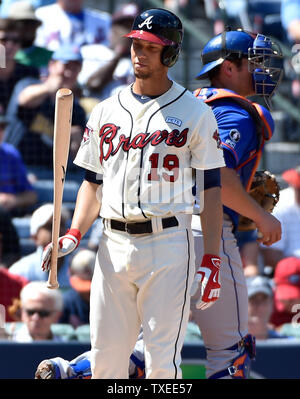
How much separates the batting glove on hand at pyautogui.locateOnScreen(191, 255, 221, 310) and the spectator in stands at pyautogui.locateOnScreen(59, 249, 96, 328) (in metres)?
2.79

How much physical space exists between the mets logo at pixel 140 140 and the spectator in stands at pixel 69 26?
4.27 meters

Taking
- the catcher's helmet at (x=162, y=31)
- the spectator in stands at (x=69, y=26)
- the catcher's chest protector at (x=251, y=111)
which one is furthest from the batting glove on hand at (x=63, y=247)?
the spectator in stands at (x=69, y=26)

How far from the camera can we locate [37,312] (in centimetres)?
605

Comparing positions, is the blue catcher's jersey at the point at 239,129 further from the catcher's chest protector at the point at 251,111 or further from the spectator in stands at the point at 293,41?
the spectator in stands at the point at 293,41

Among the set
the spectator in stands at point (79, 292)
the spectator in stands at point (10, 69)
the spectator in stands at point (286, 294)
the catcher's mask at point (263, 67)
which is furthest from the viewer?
the spectator in stands at point (10, 69)

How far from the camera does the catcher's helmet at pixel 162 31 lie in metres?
3.63

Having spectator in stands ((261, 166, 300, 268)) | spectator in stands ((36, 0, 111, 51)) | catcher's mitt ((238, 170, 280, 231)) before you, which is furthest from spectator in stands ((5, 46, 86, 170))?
catcher's mitt ((238, 170, 280, 231))

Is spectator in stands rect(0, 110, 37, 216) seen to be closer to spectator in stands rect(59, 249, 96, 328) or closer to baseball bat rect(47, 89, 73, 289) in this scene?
spectator in stands rect(59, 249, 96, 328)

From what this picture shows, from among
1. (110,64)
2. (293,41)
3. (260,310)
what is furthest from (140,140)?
(293,41)

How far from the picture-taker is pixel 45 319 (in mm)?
6090

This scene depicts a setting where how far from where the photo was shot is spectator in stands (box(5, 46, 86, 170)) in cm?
707

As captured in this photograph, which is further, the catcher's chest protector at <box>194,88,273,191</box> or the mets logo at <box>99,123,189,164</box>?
the catcher's chest protector at <box>194,88,273,191</box>
